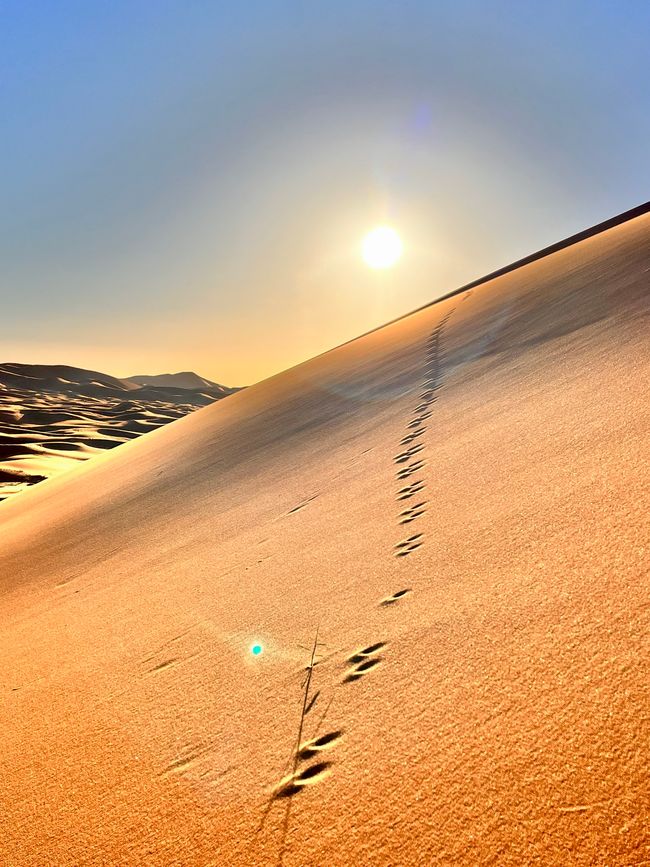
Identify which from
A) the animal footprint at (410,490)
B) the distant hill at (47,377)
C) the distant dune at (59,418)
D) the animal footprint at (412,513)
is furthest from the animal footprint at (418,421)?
the distant hill at (47,377)

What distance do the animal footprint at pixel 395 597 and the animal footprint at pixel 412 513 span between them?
0.62 m

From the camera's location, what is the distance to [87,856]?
115 centimetres

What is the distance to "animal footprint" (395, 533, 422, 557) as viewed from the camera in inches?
84.0

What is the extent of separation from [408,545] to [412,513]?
0.35 metres

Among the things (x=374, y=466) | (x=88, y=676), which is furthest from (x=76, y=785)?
(x=374, y=466)

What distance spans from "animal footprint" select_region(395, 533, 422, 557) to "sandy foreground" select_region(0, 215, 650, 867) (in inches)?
0.4

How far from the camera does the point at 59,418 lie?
Result: 26406 mm

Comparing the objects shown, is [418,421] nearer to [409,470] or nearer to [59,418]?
[409,470]

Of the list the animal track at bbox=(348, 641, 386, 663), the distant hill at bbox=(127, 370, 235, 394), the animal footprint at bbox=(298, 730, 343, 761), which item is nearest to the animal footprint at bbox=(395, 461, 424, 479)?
the animal track at bbox=(348, 641, 386, 663)

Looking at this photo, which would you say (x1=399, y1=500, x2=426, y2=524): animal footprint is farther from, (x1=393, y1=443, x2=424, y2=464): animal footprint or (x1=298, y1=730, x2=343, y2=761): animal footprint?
(x1=298, y1=730, x2=343, y2=761): animal footprint

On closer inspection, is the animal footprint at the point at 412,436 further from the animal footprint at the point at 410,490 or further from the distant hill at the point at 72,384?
the distant hill at the point at 72,384

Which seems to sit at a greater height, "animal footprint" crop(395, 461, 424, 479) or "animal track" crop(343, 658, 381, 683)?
"animal footprint" crop(395, 461, 424, 479)

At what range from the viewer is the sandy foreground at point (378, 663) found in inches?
39.3

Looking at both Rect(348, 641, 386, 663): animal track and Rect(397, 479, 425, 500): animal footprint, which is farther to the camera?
Rect(397, 479, 425, 500): animal footprint
